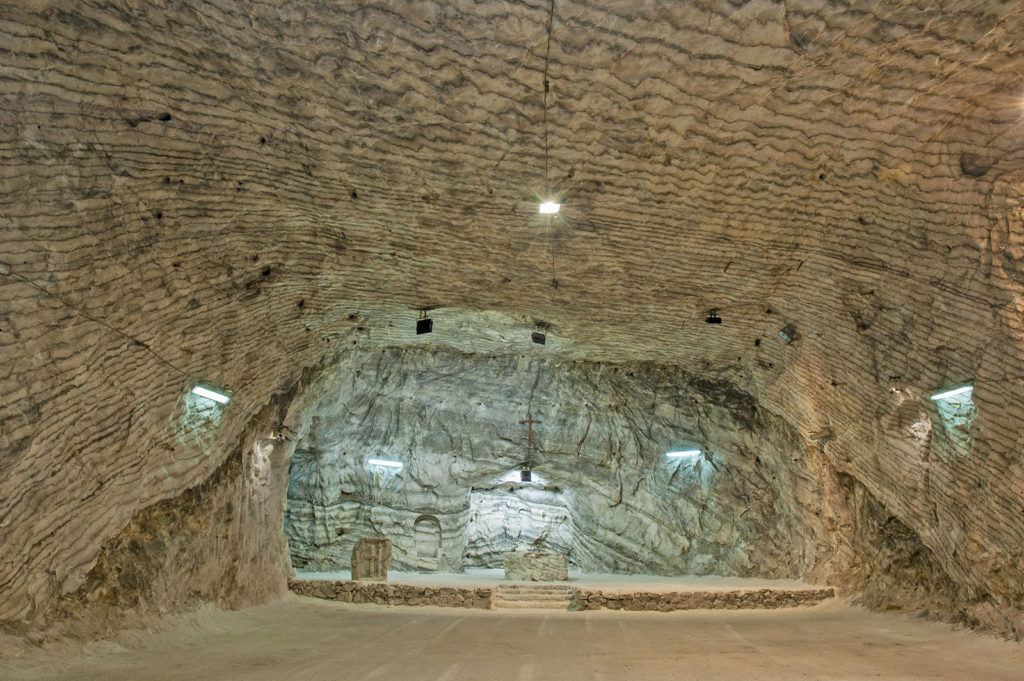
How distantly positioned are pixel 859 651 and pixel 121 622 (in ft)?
25.1

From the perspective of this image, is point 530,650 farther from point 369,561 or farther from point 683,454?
point 683,454

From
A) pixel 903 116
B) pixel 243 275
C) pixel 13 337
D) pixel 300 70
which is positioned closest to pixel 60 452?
pixel 13 337

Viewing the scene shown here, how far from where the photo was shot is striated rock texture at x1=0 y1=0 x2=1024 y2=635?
5.27 metres

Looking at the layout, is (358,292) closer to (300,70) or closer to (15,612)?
(300,70)

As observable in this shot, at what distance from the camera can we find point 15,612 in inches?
236

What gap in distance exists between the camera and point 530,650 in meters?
7.23

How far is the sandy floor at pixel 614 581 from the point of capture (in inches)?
499

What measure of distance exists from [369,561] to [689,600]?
5.74m

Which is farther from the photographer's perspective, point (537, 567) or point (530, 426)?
point (530, 426)

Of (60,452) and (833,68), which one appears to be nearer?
(833,68)

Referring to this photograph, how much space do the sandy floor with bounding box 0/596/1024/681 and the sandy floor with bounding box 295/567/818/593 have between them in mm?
2055

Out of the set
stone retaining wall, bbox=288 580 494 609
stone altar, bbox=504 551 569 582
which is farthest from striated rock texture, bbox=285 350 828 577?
stone retaining wall, bbox=288 580 494 609

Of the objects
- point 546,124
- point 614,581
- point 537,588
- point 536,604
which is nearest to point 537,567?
point 537,588

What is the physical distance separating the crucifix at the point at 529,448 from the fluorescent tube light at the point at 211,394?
334 inches
